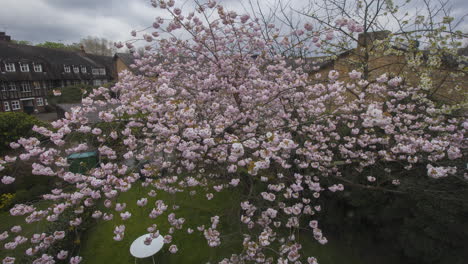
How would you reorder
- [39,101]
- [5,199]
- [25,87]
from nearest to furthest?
[5,199]
[25,87]
[39,101]

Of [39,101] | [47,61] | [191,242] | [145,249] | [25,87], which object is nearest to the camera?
[145,249]

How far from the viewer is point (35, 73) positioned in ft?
91.5

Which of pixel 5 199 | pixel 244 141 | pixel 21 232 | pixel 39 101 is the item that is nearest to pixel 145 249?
pixel 244 141

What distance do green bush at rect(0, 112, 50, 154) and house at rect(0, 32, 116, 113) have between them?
1880cm

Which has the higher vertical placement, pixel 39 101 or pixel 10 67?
pixel 10 67

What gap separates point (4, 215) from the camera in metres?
9.14

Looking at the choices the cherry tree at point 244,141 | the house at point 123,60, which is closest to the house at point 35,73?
the house at point 123,60

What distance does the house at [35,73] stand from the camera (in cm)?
2558

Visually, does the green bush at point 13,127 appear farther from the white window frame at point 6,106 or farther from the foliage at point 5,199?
the white window frame at point 6,106

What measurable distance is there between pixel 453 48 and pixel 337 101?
2.37 meters

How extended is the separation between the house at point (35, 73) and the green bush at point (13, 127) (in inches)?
740

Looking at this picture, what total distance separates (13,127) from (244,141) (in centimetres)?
1337

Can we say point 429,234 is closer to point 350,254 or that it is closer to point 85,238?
point 350,254

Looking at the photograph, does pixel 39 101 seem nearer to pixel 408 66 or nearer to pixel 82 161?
pixel 82 161
